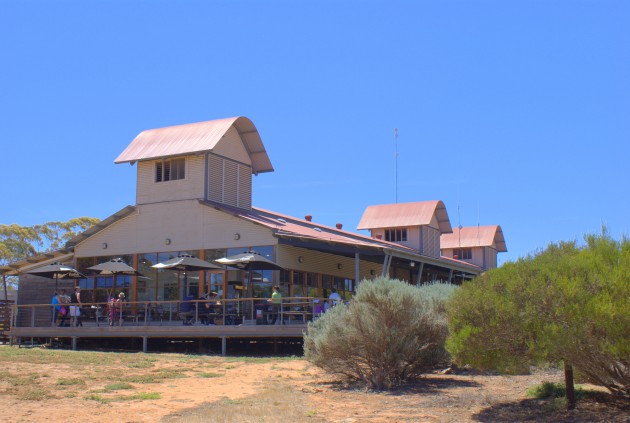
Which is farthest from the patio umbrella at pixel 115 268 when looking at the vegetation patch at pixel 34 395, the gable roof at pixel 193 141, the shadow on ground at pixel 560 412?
the shadow on ground at pixel 560 412

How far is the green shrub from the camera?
1434cm

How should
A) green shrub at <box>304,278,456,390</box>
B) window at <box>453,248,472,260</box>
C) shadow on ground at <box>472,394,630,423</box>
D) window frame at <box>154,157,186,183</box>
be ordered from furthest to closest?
1. window at <box>453,248,472,260</box>
2. window frame at <box>154,157,186,183</box>
3. green shrub at <box>304,278,456,390</box>
4. shadow on ground at <box>472,394,630,423</box>

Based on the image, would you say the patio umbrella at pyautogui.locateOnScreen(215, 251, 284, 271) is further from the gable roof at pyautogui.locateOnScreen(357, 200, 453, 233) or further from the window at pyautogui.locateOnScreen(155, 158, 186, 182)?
the gable roof at pyautogui.locateOnScreen(357, 200, 453, 233)

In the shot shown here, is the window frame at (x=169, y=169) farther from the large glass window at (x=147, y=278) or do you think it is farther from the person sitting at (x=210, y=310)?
the person sitting at (x=210, y=310)

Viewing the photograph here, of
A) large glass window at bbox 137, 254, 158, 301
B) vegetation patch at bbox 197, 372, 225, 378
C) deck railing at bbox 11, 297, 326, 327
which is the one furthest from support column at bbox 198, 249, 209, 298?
vegetation patch at bbox 197, 372, 225, 378

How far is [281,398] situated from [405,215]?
78.5 ft

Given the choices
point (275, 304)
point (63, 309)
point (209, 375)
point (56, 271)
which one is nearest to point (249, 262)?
point (275, 304)

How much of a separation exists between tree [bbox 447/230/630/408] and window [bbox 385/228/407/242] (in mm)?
24327

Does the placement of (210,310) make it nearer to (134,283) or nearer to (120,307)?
(120,307)

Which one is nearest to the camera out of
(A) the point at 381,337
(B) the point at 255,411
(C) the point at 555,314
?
(C) the point at 555,314

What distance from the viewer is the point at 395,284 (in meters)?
14.9

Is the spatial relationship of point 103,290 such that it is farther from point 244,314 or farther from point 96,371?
point 96,371

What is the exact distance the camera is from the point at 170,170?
2681 cm

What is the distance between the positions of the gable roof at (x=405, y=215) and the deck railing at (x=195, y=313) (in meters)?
12.9
